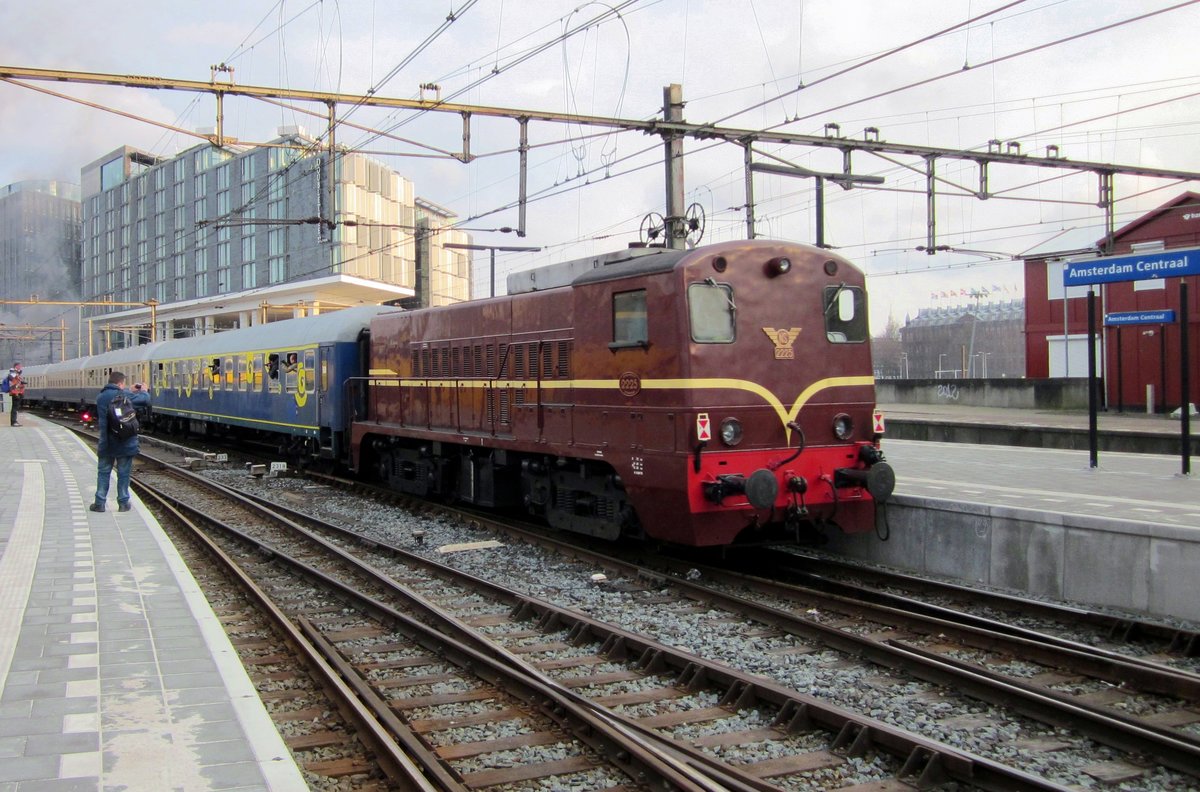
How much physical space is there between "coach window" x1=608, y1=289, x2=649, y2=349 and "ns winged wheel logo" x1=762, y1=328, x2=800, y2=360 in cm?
132

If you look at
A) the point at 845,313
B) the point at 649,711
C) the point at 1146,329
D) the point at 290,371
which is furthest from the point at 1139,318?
the point at 290,371

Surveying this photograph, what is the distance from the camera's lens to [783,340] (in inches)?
399

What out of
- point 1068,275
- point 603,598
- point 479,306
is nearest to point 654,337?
point 603,598

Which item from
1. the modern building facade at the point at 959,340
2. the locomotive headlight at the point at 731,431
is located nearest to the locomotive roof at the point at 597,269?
the locomotive headlight at the point at 731,431

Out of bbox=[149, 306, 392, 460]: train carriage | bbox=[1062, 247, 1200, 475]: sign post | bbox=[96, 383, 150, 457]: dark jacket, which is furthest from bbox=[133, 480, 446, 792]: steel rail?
bbox=[1062, 247, 1200, 475]: sign post

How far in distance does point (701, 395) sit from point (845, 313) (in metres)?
Result: 2.39

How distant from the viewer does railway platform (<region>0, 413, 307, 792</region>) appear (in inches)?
176

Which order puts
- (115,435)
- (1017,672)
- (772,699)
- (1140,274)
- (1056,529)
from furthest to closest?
(1140,274) → (115,435) → (1056,529) → (1017,672) → (772,699)

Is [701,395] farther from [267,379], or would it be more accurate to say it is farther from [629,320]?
[267,379]

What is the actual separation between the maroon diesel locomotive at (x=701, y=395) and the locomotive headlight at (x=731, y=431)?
1 centimetres

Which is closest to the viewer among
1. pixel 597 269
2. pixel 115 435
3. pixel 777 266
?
pixel 777 266

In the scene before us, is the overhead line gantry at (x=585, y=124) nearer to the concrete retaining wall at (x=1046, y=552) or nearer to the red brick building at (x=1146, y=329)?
the concrete retaining wall at (x=1046, y=552)

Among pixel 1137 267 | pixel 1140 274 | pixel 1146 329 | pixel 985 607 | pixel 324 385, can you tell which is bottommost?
pixel 985 607

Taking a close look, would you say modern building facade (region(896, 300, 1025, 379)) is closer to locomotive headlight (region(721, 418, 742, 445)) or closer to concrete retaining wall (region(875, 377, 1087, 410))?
concrete retaining wall (region(875, 377, 1087, 410))
